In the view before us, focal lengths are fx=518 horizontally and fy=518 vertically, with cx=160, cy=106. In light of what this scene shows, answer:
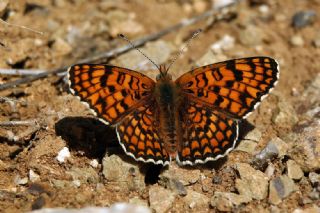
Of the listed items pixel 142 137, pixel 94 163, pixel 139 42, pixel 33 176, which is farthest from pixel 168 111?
pixel 139 42

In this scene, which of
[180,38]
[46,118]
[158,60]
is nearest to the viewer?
[46,118]

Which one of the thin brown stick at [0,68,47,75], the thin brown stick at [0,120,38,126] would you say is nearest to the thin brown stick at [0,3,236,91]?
the thin brown stick at [0,68,47,75]

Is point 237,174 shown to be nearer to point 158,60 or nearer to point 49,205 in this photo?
point 49,205

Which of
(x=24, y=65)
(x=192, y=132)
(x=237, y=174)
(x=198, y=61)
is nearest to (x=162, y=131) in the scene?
(x=192, y=132)

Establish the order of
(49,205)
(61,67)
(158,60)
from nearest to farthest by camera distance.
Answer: (49,205) < (61,67) < (158,60)

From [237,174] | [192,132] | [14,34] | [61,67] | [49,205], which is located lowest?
[49,205]

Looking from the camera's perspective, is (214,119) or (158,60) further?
(158,60)
